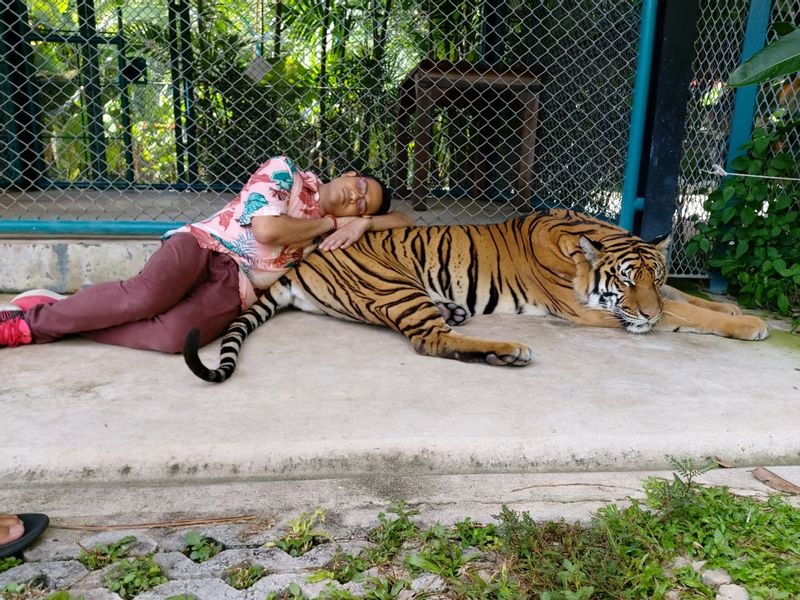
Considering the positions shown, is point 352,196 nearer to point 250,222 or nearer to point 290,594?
point 250,222

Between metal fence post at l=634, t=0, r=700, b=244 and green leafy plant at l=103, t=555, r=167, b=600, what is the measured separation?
3544 mm

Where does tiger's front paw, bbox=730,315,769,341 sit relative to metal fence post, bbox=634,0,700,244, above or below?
below

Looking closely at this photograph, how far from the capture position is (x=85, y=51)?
654 centimetres

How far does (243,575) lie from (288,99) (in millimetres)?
6218

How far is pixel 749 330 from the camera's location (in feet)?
11.5

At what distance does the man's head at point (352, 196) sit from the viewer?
3.72m

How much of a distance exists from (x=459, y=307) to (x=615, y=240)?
94 centimetres

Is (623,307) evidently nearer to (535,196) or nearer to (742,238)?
(742,238)

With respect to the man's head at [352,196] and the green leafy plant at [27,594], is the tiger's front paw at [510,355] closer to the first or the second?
the man's head at [352,196]

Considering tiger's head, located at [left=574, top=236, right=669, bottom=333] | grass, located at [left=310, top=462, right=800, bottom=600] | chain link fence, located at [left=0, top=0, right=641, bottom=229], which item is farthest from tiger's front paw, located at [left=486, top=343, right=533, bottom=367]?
chain link fence, located at [left=0, top=0, right=641, bottom=229]

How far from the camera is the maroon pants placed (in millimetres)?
3072

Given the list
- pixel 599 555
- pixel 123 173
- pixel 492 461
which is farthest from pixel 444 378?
pixel 123 173

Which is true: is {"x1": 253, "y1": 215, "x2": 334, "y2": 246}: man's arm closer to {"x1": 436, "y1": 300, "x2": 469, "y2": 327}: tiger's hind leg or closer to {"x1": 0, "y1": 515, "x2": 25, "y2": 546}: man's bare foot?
{"x1": 436, "y1": 300, "x2": 469, "y2": 327}: tiger's hind leg

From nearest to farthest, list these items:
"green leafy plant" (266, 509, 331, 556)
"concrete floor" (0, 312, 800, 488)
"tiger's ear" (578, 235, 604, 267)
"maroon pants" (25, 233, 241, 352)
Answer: "green leafy plant" (266, 509, 331, 556), "concrete floor" (0, 312, 800, 488), "maroon pants" (25, 233, 241, 352), "tiger's ear" (578, 235, 604, 267)
